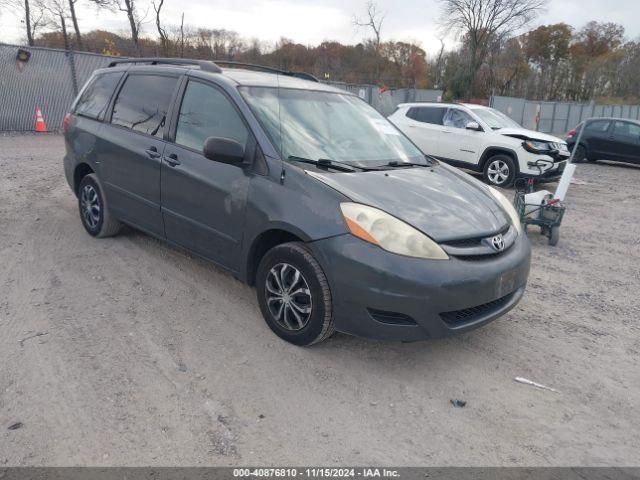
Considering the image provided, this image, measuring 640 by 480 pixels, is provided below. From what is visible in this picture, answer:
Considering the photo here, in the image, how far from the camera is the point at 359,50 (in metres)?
57.1

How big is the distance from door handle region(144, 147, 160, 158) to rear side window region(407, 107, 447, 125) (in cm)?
789

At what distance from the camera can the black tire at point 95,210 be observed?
4996 mm

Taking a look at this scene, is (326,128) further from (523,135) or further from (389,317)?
(523,135)

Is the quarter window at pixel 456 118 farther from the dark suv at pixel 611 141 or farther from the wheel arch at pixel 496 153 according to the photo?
the dark suv at pixel 611 141

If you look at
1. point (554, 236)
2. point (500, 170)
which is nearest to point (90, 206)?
point (554, 236)

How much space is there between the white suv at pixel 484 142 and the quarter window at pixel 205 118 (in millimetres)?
7014

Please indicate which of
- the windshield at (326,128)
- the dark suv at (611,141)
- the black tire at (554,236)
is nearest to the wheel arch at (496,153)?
the black tire at (554,236)

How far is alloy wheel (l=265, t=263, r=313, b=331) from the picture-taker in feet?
10.3

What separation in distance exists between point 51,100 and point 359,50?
154 ft

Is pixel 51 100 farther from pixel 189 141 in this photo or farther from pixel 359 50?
pixel 359 50

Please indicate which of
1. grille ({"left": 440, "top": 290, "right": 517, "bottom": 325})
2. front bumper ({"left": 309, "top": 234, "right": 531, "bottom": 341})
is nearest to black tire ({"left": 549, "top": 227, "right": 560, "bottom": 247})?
grille ({"left": 440, "top": 290, "right": 517, "bottom": 325})

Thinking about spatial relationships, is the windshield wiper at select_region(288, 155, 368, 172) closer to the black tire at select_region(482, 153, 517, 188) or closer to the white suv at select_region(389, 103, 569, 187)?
the white suv at select_region(389, 103, 569, 187)

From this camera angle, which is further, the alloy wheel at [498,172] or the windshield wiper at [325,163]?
the alloy wheel at [498,172]

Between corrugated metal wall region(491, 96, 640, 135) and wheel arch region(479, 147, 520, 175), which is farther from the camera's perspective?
corrugated metal wall region(491, 96, 640, 135)
